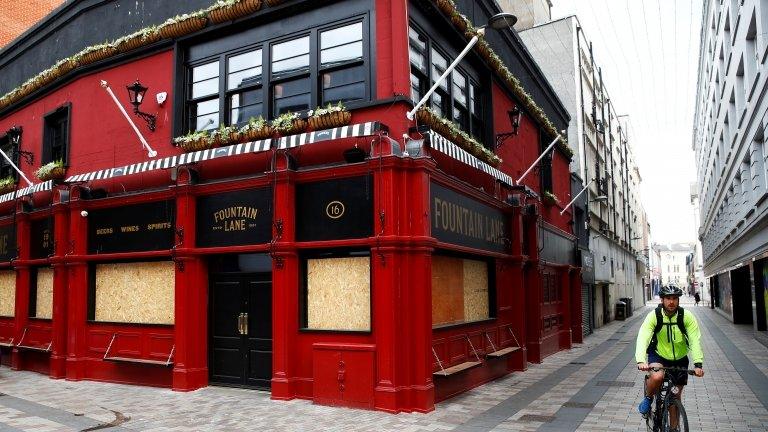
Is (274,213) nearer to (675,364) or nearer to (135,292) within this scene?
(135,292)

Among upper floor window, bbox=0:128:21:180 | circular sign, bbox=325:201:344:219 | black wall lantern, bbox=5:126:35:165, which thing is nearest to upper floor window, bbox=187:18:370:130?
circular sign, bbox=325:201:344:219

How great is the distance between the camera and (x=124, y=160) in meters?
13.3

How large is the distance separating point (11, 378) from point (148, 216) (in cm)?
547

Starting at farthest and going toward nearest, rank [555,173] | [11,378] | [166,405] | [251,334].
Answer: [555,173], [11,378], [251,334], [166,405]

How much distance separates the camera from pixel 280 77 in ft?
37.6

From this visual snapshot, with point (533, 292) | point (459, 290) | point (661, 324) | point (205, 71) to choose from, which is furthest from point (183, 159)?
point (533, 292)

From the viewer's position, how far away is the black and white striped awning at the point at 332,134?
387 inches

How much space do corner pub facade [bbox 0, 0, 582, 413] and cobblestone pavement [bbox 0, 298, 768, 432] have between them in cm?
49

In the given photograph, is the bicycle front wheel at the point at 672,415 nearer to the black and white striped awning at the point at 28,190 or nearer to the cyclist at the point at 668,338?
the cyclist at the point at 668,338

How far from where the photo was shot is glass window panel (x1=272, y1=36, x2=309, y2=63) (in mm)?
11297

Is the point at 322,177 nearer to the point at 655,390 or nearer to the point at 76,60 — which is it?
the point at 655,390

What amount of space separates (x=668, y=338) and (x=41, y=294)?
14624 millimetres

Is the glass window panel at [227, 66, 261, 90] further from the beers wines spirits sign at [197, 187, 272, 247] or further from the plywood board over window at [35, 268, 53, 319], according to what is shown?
the plywood board over window at [35, 268, 53, 319]

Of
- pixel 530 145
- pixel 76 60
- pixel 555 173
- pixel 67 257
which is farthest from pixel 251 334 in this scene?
pixel 555 173
